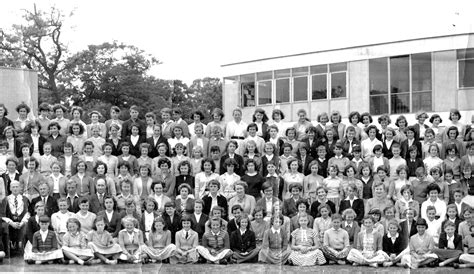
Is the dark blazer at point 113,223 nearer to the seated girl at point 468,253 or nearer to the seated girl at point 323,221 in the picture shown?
the seated girl at point 323,221

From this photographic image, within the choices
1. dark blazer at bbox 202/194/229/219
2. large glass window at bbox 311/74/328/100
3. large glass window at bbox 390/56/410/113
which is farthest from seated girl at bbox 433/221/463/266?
large glass window at bbox 311/74/328/100

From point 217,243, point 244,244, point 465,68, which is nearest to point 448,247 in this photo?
point 244,244

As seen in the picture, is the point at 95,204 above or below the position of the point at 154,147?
below

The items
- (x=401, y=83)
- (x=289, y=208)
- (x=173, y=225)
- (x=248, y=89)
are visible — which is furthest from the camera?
(x=248, y=89)

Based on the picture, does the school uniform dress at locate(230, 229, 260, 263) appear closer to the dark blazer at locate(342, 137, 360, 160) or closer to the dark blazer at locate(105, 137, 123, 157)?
the dark blazer at locate(342, 137, 360, 160)

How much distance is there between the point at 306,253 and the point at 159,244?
190 centimetres

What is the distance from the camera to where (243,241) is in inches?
388

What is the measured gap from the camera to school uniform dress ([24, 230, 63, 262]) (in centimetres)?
938

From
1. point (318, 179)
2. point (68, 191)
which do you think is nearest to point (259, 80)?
point (318, 179)

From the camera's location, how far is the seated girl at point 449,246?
9.44 m

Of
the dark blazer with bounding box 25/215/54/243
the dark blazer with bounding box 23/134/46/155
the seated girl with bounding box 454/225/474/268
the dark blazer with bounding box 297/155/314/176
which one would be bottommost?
the seated girl with bounding box 454/225/474/268

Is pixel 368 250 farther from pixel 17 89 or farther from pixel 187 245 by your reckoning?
pixel 17 89

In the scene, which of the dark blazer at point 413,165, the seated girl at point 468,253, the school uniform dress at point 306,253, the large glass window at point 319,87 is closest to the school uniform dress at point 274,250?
the school uniform dress at point 306,253

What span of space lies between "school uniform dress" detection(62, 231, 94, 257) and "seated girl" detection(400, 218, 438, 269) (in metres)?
3.96
